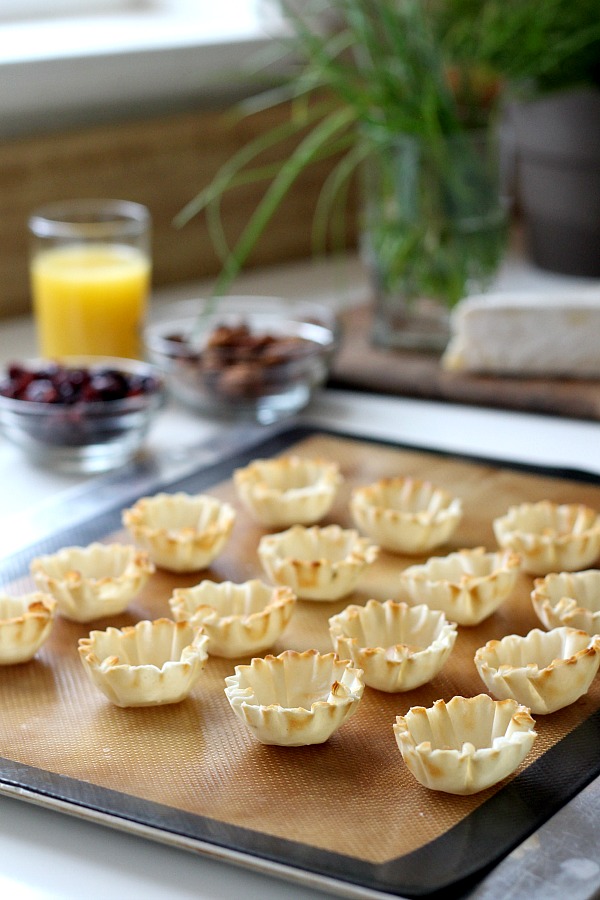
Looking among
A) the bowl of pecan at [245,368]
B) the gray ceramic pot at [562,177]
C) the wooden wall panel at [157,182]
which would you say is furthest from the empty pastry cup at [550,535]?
the wooden wall panel at [157,182]

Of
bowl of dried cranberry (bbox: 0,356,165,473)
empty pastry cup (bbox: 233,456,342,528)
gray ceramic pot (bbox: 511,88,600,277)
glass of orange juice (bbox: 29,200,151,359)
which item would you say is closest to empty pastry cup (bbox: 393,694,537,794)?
empty pastry cup (bbox: 233,456,342,528)

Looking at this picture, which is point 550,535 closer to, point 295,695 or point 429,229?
point 295,695

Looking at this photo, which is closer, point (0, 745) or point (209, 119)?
point (0, 745)

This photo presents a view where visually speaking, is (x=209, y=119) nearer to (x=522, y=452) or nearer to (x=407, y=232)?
(x=407, y=232)

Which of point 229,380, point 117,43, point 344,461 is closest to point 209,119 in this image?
point 117,43

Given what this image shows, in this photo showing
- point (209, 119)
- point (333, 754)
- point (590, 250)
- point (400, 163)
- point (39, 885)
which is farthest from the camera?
point (209, 119)

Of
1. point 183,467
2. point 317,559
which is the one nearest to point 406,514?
point 317,559

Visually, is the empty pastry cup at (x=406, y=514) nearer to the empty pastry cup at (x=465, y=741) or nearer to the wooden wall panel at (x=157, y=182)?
the empty pastry cup at (x=465, y=741)
